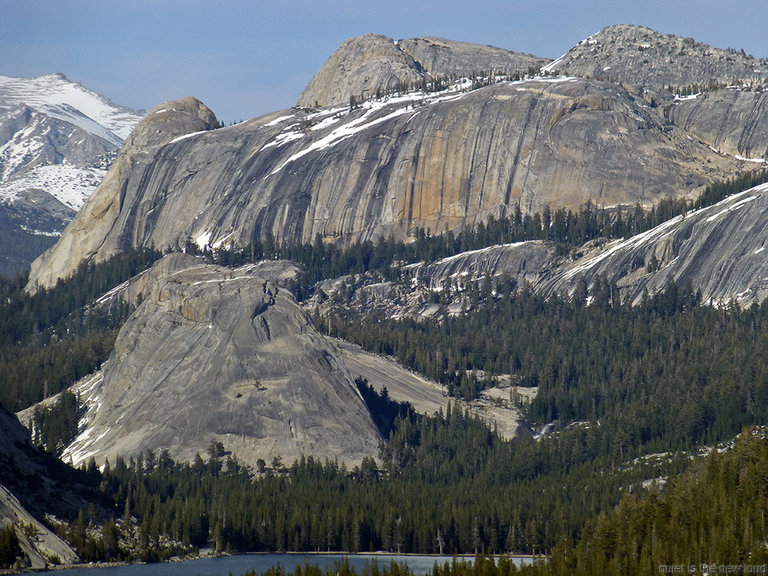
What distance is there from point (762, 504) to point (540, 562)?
69.8 ft

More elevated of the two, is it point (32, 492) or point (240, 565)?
point (32, 492)

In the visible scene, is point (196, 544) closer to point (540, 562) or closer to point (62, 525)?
point (62, 525)

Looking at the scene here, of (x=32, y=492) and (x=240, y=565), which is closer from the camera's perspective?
(x=240, y=565)

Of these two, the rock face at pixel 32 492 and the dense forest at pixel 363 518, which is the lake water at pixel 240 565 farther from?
the rock face at pixel 32 492

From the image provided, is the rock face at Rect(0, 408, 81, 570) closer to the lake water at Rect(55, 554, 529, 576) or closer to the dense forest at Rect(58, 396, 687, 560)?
the lake water at Rect(55, 554, 529, 576)

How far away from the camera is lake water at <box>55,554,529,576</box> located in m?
155

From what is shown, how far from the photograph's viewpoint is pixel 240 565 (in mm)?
164250

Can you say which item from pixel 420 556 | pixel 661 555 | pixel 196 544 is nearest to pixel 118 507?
pixel 196 544

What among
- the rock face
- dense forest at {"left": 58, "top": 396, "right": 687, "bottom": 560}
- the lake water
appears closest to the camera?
the rock face

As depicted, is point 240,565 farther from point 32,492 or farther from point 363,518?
point 32,492

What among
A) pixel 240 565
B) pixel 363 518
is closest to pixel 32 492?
pixel 240 565

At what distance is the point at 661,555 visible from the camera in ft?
421

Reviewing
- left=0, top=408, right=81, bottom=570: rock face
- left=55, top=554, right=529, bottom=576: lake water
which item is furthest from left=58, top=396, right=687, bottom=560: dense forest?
left=0, top=408, right=81, bottom=570: rock face

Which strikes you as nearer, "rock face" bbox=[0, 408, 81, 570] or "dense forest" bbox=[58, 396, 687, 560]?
"rock face" bbox=[0, 408, 81, 570]
